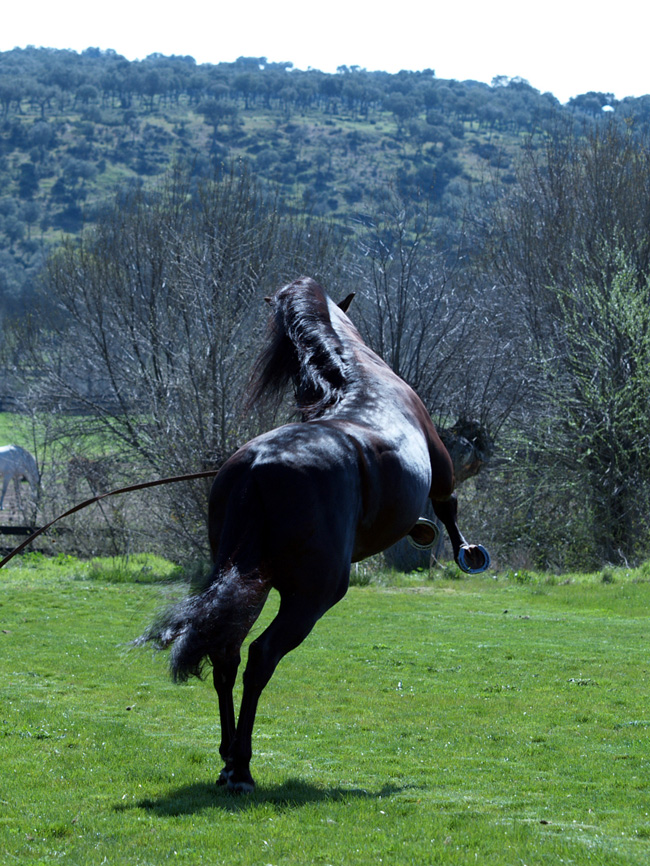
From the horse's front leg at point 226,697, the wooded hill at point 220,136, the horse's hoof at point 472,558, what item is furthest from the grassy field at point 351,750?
the wooded hill at point 220,136

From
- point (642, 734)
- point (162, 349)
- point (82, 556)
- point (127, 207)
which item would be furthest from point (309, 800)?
point (127, 207)

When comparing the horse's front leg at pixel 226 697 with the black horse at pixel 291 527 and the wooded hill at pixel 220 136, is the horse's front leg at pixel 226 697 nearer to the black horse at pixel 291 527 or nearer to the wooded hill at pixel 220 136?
the black horse at pixel 291 527

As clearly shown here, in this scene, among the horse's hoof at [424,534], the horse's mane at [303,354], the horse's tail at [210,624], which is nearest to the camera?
the horse's tail at [210,624]

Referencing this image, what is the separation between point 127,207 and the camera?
3634 centimetres

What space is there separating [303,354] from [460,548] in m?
1.74

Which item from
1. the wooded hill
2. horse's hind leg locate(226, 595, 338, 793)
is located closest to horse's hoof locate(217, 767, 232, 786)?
horse's hind leg locate(226, 595, 338, 793)

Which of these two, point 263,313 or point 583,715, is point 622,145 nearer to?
point 263,313

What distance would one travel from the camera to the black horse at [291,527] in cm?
503

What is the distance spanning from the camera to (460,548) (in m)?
6.84

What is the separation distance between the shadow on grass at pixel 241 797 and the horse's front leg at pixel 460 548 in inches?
62.3

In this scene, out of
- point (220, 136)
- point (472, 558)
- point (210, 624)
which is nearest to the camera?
point (210, 624)

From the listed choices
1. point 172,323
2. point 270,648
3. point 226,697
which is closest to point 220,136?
point 172,323

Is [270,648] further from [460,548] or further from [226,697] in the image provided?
[460,548]

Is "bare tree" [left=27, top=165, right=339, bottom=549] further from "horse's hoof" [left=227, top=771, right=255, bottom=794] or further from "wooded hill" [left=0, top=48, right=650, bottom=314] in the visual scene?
"wooded hill" [left=0, top=48, right=650, bottom=314]
